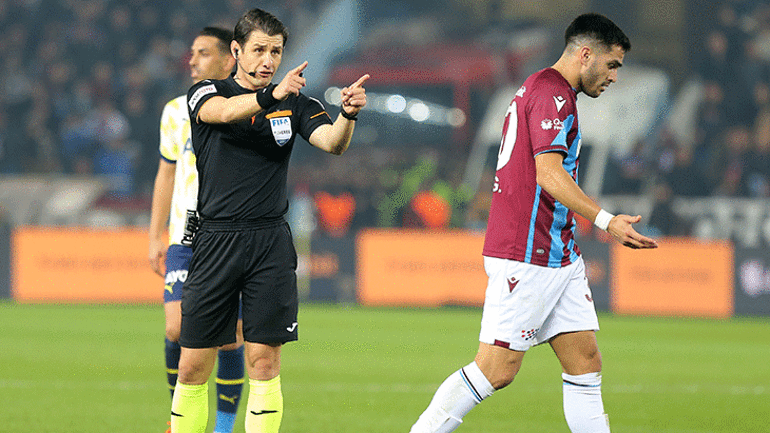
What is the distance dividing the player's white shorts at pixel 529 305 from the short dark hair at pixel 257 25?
1.31m

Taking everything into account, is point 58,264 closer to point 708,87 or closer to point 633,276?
point 633,276

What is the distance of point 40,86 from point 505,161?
18.2m

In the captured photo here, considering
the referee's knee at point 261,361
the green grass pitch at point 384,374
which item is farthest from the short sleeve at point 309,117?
the green grass pitch at point 384,374

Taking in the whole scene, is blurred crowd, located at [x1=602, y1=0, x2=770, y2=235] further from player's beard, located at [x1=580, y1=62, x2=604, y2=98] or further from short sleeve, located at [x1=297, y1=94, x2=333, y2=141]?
short sleeve, located at [x1=297, y1=94, x2=333, y2=141]

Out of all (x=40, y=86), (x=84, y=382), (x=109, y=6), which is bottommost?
(x=84, y=382)

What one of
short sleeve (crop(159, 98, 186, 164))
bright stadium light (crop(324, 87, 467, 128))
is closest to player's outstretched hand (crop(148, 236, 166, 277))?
short sleeve (crop(159, 98, 186, 164))

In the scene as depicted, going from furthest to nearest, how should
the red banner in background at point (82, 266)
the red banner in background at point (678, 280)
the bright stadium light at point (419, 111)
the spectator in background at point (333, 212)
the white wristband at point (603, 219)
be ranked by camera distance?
the bright stadium light at point (419, 111)
the spectator in background at point (333, 212)
the red banner in background at point (82, 266)
the red banner in background at point (678, 280)
the white wristband at point (603, 219)

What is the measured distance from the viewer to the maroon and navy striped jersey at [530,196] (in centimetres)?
421

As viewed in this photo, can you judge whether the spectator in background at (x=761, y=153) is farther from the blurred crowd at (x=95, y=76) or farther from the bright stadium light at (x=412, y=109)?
the blurred crowd at (x=95, y=76)

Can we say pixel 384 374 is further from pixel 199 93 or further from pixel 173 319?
pixel 199 93

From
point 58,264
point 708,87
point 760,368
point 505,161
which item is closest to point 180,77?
point 58,264

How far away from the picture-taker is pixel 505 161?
14.1 feet

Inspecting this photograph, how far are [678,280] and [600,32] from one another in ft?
33.5

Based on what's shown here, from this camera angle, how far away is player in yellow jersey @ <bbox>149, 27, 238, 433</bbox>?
520cm
